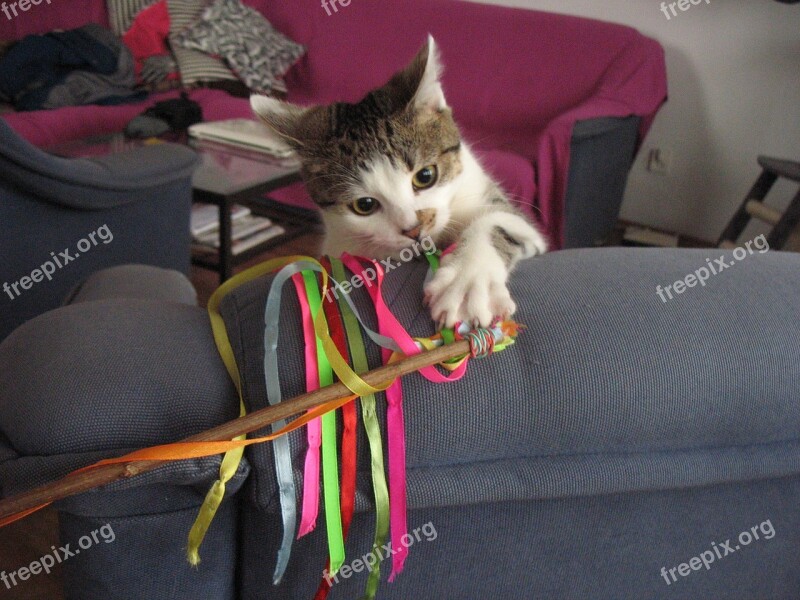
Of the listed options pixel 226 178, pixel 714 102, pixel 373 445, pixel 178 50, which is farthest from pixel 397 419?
pixel 178 50

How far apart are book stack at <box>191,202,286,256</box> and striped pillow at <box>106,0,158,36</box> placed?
5.25ft

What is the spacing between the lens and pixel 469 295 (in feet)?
2.05

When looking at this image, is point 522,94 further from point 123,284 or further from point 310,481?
point 310,481

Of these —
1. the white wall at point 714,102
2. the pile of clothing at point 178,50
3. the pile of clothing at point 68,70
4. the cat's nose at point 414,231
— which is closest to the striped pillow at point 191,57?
the pile of clothing at point 178,50

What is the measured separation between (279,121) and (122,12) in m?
3.20

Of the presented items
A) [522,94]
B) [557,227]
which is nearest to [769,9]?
[522,94]

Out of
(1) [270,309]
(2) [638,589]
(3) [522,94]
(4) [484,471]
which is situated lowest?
(3) [522,94]

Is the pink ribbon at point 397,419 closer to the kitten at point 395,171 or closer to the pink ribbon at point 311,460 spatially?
the pink ribbon at point 311,460

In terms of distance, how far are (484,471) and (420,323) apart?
0.49 ft

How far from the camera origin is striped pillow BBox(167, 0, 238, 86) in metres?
3.50

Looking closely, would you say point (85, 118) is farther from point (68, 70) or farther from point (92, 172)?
point (92, 172)

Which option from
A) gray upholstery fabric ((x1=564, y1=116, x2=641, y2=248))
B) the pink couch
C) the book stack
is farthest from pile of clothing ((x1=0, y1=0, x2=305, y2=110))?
gray upholstery fabric ((x1=564, y1=116, x2=641, y2=248))

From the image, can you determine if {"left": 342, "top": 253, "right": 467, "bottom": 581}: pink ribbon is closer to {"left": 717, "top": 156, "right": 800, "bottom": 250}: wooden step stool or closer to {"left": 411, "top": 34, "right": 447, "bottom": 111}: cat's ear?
{"left": 411, "top": 34, "right": 447, "bottom": 111}: cat's ear

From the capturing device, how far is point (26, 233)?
143 cm
